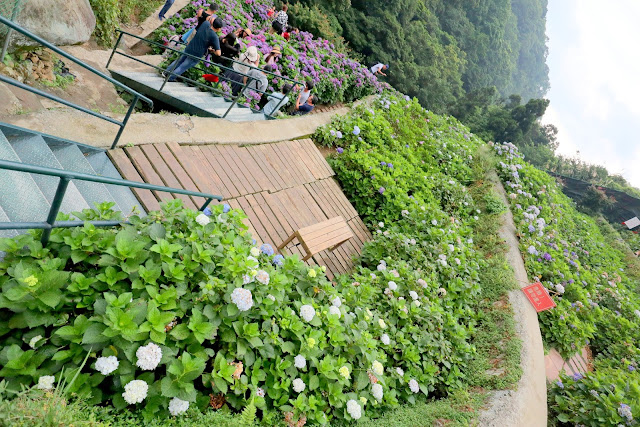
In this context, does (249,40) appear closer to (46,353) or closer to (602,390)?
(46,353)

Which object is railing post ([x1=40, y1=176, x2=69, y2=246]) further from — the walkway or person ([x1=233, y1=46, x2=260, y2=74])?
person ([x1=233, y1=46, x2=260, y2=74])

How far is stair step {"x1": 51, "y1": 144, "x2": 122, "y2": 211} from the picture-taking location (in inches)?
111

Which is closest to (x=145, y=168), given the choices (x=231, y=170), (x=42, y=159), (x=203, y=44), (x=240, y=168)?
(x=42, y=159)

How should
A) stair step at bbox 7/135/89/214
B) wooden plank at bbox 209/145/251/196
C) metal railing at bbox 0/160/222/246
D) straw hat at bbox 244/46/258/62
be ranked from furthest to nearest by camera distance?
straw hat at bbox 244/46/258/62, wooden plank at bbox 209/145/251/196, stair step at bbox 7/135/89/214, metal railing at bbox 0/160/222/246

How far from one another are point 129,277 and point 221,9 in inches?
309

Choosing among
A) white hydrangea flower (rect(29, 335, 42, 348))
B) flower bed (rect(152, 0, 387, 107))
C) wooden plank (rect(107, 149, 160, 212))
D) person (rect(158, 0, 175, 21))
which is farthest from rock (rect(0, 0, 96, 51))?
white hydrangea flower (rect(29, 335, 42, 348))

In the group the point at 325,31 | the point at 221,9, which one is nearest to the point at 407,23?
the point at 325,31

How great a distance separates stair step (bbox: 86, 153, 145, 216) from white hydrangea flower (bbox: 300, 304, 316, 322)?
178 centimetres

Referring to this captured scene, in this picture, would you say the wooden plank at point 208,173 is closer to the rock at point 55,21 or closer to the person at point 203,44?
the person at point 203,44

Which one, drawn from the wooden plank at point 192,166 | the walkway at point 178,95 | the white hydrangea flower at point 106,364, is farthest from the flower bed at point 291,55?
the white hydrangea flower at point 106,364

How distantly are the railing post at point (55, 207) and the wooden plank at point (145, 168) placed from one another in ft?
4.90

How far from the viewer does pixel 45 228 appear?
5.78 ft

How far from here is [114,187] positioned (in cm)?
317

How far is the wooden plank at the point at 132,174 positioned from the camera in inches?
127
